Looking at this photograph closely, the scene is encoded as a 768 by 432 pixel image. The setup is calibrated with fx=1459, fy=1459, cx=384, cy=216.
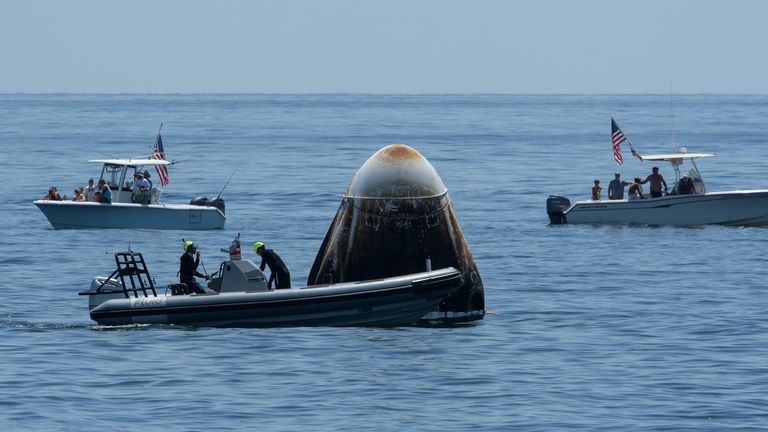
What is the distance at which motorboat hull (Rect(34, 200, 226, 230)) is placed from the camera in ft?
150

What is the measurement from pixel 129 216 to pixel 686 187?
57.7 ft

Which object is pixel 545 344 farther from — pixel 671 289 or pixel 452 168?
pixel 452 168

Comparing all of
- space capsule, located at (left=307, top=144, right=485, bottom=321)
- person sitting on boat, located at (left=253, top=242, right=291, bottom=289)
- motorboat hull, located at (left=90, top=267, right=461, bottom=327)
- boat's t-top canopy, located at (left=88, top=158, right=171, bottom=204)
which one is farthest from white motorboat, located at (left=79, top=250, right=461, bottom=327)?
boat's t-top canopy, located at (left=88, top=158, right=171, bottom=204)

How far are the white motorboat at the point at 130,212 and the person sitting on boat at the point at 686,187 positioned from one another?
14630mm

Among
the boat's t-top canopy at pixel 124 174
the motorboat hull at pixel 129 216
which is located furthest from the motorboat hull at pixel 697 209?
the boat's t-top canopy at pixel 124 174

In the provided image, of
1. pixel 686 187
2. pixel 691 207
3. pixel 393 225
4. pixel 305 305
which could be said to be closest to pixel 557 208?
pixel 686 187

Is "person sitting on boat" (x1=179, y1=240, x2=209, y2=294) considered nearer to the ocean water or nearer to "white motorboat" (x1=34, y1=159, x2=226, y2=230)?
the ocean water

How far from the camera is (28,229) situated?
48.1m

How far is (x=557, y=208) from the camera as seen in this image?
4812 centimetres

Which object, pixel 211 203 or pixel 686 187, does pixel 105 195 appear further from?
pixel 686 187

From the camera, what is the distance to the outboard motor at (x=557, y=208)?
48125mm

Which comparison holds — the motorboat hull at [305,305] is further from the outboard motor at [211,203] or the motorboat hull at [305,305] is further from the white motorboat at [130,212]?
the outboard motor at [211,203]

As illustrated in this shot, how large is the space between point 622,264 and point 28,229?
20.4 meters

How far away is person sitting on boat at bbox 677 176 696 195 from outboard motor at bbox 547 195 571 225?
3.96m
